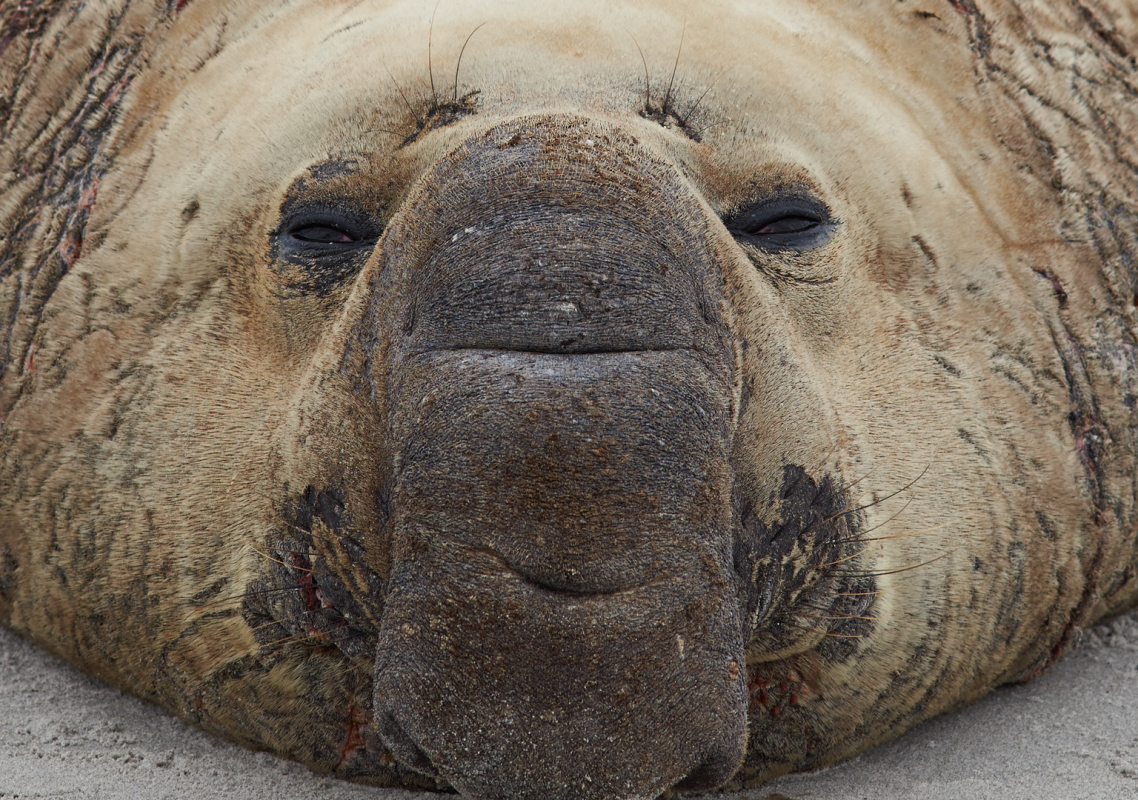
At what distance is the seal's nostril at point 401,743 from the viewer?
2.28m

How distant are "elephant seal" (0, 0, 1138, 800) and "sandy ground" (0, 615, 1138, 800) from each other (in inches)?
3.2

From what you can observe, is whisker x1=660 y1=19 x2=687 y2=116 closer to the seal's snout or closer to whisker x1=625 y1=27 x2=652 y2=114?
whisker x1=625 y1=27 x2=652 y2=114

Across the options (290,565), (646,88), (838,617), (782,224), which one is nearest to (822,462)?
(838,617)

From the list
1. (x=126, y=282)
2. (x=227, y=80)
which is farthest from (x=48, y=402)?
(x=227, y=80)

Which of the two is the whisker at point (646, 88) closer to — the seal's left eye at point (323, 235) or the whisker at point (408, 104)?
the whisker at point (408, 104)

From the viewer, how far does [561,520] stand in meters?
2.12

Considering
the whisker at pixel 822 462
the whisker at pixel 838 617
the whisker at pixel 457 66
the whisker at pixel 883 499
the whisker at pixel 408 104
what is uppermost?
the whisker at pixel 457 66

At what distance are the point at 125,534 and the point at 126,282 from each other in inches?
25.3

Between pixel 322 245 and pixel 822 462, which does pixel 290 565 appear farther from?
pixel 822 462

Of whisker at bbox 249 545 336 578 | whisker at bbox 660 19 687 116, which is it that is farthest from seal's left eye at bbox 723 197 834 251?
whisker at bbox 249 545 336 578

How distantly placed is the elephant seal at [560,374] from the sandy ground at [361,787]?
0.27 ft

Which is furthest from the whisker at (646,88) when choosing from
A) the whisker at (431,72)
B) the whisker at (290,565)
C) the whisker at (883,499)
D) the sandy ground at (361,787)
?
the sandy ground at (361,787)

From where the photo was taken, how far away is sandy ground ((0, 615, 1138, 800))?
9.41 ft

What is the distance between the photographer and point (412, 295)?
2457 mm
